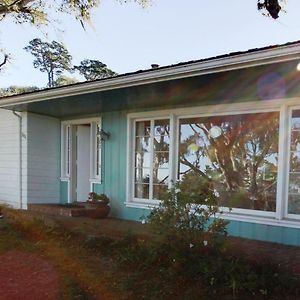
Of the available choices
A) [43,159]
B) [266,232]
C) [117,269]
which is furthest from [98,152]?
[266,232]

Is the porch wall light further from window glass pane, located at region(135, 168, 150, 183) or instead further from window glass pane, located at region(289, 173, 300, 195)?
window glass pane, located at region(289, 173, 300, 195)

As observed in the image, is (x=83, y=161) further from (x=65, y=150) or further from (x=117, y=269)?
(x=117, y=269)

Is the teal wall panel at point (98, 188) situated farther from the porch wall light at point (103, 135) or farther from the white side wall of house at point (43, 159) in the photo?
the white side wall of house at point (43, 159)

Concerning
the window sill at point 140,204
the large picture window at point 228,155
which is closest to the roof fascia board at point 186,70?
the large picture window at point 228,155

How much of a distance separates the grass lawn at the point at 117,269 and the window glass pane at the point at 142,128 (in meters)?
2.02

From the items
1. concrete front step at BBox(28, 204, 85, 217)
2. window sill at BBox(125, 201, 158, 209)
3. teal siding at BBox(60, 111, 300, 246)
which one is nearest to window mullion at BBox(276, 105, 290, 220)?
window sill at BBox(125, 201, 158, 209)

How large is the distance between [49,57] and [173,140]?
2938 cm

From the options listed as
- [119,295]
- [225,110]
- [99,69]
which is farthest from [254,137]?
[99,69]

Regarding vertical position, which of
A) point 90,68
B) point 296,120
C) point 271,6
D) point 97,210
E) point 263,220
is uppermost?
point 90,68

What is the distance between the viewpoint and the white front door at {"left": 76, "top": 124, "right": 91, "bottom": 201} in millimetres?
8742

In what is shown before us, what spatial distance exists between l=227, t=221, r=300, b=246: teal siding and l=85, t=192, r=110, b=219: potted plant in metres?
2.73

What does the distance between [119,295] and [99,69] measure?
1278 inches

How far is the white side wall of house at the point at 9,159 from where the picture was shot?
853 cm

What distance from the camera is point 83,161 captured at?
879 cm
